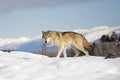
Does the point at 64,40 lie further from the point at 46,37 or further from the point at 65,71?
the point at 65,71

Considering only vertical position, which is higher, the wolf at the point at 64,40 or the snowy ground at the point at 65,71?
the wolf at the point at 64,40

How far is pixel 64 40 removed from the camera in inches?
792

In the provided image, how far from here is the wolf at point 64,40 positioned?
777 inches

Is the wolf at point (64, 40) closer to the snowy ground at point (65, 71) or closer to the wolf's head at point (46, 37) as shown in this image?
the wolf's head at point (46, 37)

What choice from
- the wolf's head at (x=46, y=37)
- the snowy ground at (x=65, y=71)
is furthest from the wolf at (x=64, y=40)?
the snowy ground at (x=65, y=71)

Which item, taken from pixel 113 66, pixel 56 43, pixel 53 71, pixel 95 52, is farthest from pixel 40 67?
pixel 95 52

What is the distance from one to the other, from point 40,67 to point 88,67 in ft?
5.16

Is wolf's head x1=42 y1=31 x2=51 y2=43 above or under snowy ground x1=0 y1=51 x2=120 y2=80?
above

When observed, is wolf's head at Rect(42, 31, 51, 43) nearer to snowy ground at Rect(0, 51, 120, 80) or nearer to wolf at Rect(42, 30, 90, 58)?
wolf at Rect(42, 30, 90, 58)

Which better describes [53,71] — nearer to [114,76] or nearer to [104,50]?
[114,76]

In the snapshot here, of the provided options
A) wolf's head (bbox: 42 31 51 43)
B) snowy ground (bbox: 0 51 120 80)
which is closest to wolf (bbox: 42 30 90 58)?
Result: wolf's head (bbox: 42 31 51 43)

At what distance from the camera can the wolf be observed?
19.7 m

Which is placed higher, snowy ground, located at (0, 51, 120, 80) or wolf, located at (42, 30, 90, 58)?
wolf, located at (42, 30, 90, 58)

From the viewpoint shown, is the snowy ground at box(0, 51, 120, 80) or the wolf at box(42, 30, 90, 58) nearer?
the snowy ground at box(0, 51, 120, 80)
